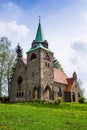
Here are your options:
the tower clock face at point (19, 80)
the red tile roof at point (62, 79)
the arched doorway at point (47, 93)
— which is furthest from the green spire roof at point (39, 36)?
the arched doorway at point (47, 93)

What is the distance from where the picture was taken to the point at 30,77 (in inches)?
2105

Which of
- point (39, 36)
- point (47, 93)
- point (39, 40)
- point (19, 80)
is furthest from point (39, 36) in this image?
point (47, 93)

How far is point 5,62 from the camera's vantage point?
55.6 m

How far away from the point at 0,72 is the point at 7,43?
7.36 meters

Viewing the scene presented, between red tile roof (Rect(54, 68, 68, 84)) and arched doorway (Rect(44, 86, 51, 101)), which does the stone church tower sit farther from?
red tile roof (Rect(54, 68, 68, 84))

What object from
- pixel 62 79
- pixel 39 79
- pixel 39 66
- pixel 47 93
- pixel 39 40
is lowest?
pixel 47 93

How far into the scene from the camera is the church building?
169ft

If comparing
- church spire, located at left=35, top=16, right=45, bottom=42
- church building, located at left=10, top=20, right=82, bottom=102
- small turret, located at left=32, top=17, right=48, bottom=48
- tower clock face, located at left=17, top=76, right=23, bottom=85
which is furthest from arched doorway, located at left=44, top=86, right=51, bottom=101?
church spire, located at left=35, top=16, right=45, bottom=42

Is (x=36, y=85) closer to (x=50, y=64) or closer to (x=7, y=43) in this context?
(x=50, y=64)

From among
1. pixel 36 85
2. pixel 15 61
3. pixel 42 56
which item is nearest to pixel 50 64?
pixel 42 56

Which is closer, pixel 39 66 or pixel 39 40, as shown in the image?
pixel 39 66

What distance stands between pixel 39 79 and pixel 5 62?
10341mm

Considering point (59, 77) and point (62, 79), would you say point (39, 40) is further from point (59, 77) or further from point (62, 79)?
point (62, 79)

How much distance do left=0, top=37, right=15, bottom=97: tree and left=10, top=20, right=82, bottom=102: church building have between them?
2.29 meters
